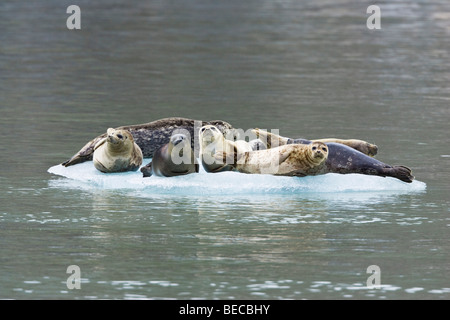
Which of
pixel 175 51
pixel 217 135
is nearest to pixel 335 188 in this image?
pixel 217 135

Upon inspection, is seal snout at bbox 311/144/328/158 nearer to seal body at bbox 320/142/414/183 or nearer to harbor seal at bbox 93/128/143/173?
seal body at bbox 320/142/414/183

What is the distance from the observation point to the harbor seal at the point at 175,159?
1252cm

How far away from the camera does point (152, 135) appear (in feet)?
45.5

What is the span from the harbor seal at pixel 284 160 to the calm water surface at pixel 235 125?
0.46m

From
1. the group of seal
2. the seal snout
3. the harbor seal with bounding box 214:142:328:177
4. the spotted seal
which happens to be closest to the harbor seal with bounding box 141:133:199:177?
the group of seal

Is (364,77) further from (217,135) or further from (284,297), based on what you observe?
(284,297)

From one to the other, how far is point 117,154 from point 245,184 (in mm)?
1614

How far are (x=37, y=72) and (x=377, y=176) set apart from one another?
12.1m

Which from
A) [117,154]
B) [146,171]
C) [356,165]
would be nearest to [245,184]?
→ [146,171]

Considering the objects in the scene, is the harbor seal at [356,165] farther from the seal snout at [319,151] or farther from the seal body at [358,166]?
the seal snout at [319,151]

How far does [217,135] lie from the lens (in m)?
12.9

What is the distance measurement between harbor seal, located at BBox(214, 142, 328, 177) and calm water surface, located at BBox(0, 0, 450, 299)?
1.50 feet

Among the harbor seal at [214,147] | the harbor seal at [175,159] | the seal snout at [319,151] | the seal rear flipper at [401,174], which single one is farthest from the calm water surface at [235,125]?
the harbor seal at [214,147]

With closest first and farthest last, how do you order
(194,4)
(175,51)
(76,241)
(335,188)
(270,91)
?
(76,241) < (335,188) < (270,91) < (175,51) < (194,4)
